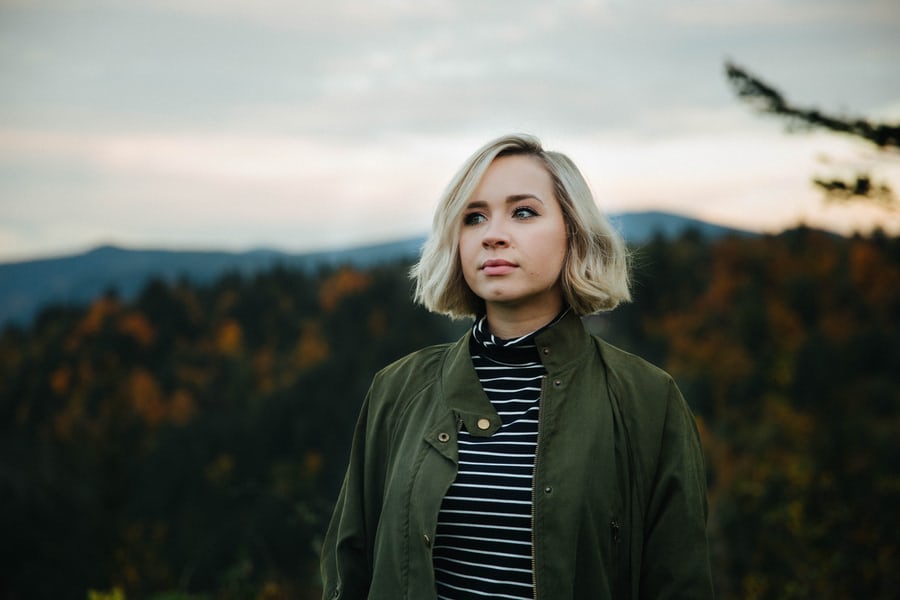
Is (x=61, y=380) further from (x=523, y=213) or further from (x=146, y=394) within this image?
(x=523, y=213)

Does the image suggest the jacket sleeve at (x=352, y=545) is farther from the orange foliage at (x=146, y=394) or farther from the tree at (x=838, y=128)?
the orange foliage at (x=146, y=394)

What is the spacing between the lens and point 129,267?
100m

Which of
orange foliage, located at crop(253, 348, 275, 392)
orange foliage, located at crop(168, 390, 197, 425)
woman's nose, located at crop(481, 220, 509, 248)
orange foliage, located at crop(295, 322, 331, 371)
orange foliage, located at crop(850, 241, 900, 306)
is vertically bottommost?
orange foliage, located at crop(168, 390, 197, 425)

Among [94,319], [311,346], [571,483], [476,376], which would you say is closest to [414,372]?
[476,376]

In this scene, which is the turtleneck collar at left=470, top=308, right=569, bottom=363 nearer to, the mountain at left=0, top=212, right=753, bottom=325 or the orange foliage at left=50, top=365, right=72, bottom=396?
the orange foliage at left=50, top=365, right=72, bottom=396

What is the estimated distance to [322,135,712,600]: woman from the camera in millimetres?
1816

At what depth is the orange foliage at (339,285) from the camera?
74.1 metres

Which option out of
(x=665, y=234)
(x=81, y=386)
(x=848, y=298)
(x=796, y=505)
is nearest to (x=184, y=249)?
(x=81, y=386)

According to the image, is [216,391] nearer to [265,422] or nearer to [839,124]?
[265,422]

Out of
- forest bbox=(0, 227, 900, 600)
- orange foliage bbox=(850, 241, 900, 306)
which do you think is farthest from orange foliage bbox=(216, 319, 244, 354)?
orange foliage bbox=(850, 241, 900, 306)

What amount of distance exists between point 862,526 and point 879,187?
12.6 feet

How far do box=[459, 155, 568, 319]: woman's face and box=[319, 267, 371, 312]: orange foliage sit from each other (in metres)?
68.7

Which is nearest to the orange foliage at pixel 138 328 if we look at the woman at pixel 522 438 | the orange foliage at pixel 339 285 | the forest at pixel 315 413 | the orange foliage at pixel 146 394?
the forest at pixel 315 413

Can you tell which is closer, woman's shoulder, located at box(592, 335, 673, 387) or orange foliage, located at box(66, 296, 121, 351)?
woman's shoulder, located at box(592, 335, 673, 387)
